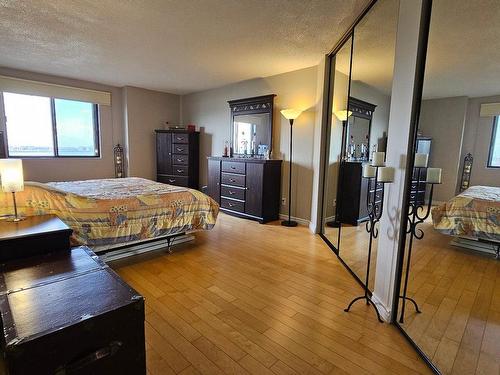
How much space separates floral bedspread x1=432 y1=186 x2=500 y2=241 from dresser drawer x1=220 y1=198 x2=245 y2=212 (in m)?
Answer: 3.19

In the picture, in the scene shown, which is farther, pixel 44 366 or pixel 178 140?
pixel 178 140

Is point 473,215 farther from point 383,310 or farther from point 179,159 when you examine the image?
point 179,159

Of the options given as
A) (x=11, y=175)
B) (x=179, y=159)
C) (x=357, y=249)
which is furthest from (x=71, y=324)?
(x=179, y=159)

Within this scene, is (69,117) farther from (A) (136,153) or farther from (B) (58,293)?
(B) (58,293)

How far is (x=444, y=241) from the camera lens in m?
1.84

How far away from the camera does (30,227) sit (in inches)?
71.6

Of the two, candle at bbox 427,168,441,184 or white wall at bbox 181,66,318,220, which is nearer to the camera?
candle at bbox 427,168,441,184

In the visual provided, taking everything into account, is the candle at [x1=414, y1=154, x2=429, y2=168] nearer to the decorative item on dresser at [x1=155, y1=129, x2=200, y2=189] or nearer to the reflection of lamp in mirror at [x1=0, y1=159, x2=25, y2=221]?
the reflection of lamp in mirror at [x1=0, y1=159, x2=25, y2=221]

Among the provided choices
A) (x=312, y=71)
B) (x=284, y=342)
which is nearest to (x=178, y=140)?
(x=312, y=71)

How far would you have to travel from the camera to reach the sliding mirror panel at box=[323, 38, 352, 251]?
10.6ft

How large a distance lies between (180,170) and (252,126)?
207 cm

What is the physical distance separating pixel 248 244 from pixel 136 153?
380cm

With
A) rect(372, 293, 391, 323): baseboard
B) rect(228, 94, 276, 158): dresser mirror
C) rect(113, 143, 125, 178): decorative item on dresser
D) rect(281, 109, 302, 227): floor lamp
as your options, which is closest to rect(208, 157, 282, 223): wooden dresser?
rect(281, 109, 302, 227): floor lamp

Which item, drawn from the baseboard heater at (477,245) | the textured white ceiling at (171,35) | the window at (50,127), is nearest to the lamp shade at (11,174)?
the textured white ceiling at (171,35)
